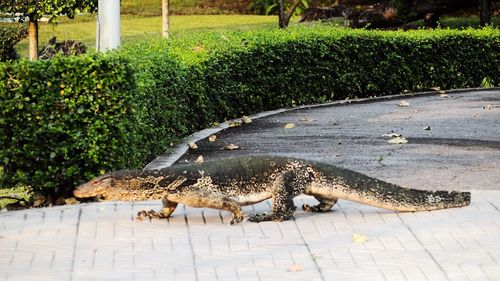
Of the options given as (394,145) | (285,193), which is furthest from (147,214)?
(394,145)

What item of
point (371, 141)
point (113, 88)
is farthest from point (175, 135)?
point (113, 88)

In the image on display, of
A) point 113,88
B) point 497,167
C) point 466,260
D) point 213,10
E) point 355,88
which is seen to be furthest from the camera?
point 213,10

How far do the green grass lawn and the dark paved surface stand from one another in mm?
22959

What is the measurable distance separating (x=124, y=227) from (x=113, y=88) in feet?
7.68

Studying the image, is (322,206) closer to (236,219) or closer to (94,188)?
(236,219)

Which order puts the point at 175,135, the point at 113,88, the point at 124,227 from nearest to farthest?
the point at 124,227 < the point at 113,88 < the point at 175,135

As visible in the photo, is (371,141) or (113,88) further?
(371,141)

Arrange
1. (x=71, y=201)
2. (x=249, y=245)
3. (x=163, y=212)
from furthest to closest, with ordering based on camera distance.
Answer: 1. (x=71, y=201)
2. (x=163, y=212)
3. (x=249, y=245)

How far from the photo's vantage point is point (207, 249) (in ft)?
27.7

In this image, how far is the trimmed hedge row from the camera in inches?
436

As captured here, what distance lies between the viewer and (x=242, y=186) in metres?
9.31

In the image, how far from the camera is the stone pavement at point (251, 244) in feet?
25.4

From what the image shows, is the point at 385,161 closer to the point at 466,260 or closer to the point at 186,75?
the point at 186,75

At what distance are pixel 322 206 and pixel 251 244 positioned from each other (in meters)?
1.31
